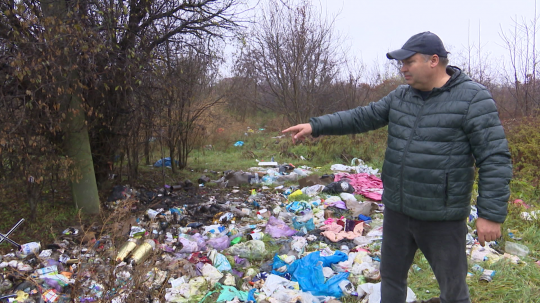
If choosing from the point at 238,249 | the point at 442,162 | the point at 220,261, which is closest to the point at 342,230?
the point at 238,249

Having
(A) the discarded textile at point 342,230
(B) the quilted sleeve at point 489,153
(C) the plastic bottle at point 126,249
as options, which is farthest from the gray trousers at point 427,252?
(C) the plastic bottle at point 126,249

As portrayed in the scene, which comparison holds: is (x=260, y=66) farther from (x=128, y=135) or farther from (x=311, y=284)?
(x=311, y=284)

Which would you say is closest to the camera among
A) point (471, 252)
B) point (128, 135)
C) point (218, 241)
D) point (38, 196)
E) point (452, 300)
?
point (452, 300)

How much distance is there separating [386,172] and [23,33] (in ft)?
13.4

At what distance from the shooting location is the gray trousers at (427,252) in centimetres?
184

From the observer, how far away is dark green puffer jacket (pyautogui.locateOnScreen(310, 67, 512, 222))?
1.69 meters

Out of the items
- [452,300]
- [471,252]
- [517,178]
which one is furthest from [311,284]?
[517,178]

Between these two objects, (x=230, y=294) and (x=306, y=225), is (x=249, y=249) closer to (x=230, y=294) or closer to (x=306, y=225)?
(x=230, y=294)

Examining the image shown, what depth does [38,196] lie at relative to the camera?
470 centimetres

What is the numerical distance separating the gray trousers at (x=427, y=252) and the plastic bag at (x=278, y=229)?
2274mm

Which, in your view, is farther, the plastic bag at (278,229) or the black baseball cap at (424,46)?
the plastic bag at (278,229)

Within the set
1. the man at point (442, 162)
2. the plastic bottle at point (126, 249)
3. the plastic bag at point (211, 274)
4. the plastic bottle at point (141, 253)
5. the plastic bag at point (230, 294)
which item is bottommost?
the plastic bag at point (230, 294)

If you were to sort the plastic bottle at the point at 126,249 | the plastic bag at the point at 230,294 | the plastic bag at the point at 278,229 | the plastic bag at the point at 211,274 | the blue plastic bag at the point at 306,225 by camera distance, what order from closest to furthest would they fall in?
the plastic bag at the point at 230,294 < the plastic bag at the point at 211,274 < the plastic bottle at the point at 126,249 < the plastic bag at the point at 278,229 < the blue plastic bag at the point at 306,225

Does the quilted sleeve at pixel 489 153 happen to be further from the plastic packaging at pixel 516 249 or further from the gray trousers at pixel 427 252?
the plastic packaging at pixel 516 249
